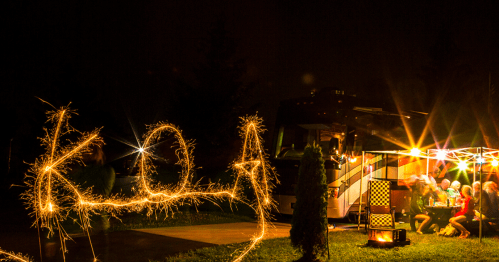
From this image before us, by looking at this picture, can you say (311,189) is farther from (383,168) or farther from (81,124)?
(81,124)

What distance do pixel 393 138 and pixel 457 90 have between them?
29.5 m

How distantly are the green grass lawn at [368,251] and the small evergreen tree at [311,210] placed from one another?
97 centimetres

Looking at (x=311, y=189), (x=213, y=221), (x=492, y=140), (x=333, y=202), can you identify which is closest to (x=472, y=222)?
(x=492, y=140)

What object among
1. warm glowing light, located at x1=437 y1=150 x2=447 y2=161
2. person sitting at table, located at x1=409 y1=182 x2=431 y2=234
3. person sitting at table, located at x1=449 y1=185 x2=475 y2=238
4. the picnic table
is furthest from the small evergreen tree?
warm glowing light, located at x1=437 y1=150 x2=447 y2=161

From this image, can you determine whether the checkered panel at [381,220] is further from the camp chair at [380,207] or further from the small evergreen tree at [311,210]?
the small evergreen tree at [311,210]

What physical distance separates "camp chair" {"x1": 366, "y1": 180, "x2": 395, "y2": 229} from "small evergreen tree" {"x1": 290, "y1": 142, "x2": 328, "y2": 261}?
302cm

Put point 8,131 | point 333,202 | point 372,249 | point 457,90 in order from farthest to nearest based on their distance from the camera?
point 457,90 < point 8,131 < point 333,202 < point 372,249

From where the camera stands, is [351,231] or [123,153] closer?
[351,231]

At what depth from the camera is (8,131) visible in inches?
1090

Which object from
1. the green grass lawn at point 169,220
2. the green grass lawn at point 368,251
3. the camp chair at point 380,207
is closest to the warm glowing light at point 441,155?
the green grass lawn at point 368,251

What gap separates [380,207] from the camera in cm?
984

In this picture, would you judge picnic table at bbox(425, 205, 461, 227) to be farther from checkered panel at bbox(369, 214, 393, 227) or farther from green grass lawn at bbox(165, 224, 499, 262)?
checkered panel at bbox(369, 214, 393, 227)

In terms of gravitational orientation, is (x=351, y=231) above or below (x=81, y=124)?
below

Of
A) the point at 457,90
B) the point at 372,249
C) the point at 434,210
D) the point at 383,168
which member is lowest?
the point at 372,249
